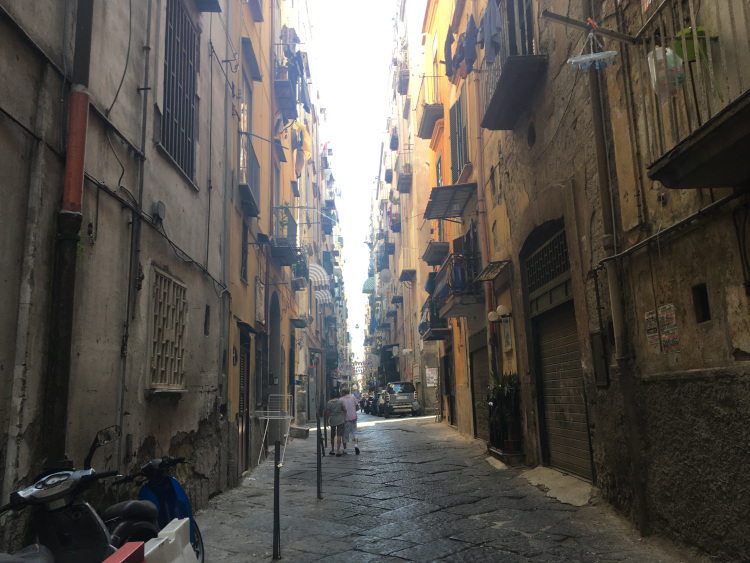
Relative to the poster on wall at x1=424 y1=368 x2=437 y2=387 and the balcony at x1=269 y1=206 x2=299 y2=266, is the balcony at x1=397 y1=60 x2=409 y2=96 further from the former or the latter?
the balcony at x1=269 y1=206 x2=299 y2=266

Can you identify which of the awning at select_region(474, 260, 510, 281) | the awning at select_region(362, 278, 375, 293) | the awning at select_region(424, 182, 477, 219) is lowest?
the awning at select_region(474, 260, 510, 281)

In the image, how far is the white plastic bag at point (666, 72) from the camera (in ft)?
13.8

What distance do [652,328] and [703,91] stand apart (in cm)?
215

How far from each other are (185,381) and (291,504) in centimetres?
206

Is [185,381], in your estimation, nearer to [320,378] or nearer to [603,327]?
[603,327]

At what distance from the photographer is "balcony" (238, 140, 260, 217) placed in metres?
11.6

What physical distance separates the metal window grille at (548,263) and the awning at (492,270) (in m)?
1.03

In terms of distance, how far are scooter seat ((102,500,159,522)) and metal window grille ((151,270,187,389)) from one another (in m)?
2.36

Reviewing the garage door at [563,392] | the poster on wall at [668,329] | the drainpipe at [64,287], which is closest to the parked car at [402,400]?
the garage door at [563,392]

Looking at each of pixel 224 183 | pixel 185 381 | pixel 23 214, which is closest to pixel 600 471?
pixel 185 381

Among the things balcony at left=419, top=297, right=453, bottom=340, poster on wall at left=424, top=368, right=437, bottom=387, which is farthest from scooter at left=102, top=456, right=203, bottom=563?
poster on wall at left=424, top=368, right=437, bottom=387

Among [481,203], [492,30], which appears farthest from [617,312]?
[481,203]

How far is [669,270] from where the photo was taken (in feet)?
16.3

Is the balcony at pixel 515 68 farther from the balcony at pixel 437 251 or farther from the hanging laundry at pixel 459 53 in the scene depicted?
the balcony at pixel 437 251
